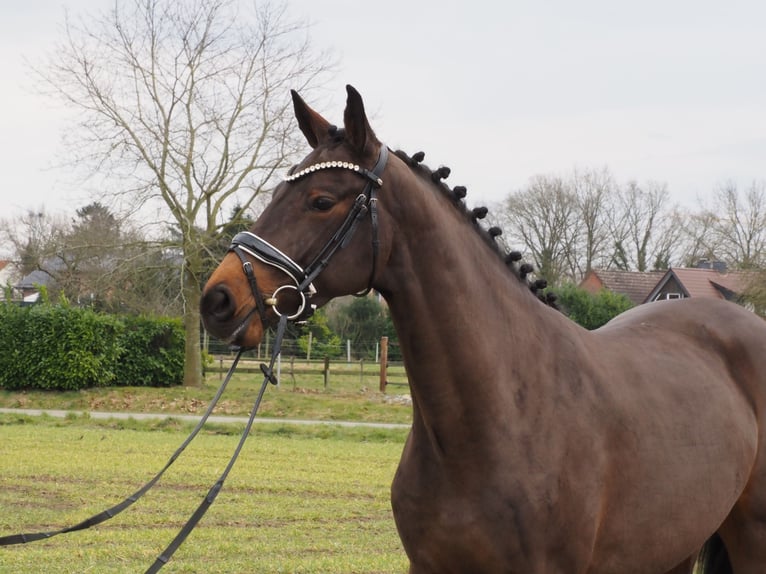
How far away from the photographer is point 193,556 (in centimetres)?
746

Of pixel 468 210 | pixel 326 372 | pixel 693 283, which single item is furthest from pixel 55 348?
pixel 693 283

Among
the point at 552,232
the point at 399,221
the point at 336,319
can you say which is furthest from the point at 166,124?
the point at 552,232

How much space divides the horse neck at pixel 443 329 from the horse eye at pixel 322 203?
213 millimetres

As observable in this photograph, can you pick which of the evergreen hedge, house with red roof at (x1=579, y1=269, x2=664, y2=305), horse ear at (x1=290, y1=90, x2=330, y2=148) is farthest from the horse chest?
house with red roof at (x1=579, y1=269, x2=664, y2=305)

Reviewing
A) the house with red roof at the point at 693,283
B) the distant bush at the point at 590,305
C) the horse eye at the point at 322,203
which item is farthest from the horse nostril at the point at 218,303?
the house with red roof at the point at 693,283

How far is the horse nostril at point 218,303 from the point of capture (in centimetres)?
304

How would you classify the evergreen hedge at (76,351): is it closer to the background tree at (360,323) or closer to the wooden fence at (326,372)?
the wooden fence at (326,372)

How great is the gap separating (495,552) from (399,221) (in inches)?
48.2

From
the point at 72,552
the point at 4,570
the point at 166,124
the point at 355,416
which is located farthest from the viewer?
the point at 166,124

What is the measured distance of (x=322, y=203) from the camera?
10.7 feet

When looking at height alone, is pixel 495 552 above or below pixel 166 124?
below

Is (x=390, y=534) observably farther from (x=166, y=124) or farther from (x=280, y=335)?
(x=166, y=124)

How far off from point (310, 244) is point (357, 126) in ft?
1.54

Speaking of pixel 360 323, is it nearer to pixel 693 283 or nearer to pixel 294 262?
pixel 693 283
